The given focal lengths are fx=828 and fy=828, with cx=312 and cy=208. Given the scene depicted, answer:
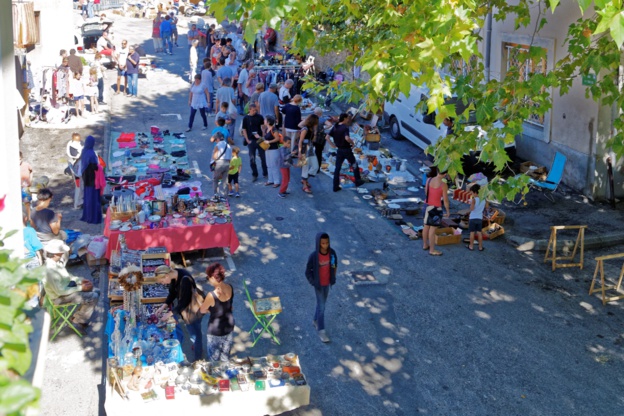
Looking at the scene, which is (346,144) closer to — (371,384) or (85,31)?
(371,384)

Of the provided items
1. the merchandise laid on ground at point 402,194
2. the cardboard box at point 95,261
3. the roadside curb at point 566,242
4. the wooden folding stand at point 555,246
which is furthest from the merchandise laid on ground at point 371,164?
the cardboard box at point 95,261

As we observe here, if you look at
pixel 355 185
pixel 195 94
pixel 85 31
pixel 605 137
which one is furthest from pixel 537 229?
pixel 85 31

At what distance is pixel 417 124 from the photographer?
20922mm

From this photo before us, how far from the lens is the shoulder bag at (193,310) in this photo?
398 inches

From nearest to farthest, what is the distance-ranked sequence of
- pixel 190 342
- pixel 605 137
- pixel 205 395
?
pixel 205 395, pixel 190 342, pixel 605 137

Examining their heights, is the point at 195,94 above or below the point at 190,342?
above

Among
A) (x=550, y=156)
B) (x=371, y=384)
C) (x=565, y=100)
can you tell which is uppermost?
(x=565, y=100)

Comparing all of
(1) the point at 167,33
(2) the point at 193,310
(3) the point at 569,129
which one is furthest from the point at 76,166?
(1) the point at 167,33

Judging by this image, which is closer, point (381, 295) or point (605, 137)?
point (381, 295)

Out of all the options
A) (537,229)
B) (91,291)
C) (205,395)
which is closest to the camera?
(205,395)

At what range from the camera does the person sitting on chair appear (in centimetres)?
1110

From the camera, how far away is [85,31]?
35.0 metres

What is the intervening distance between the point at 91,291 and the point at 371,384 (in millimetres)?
4446

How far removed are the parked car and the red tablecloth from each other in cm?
670
